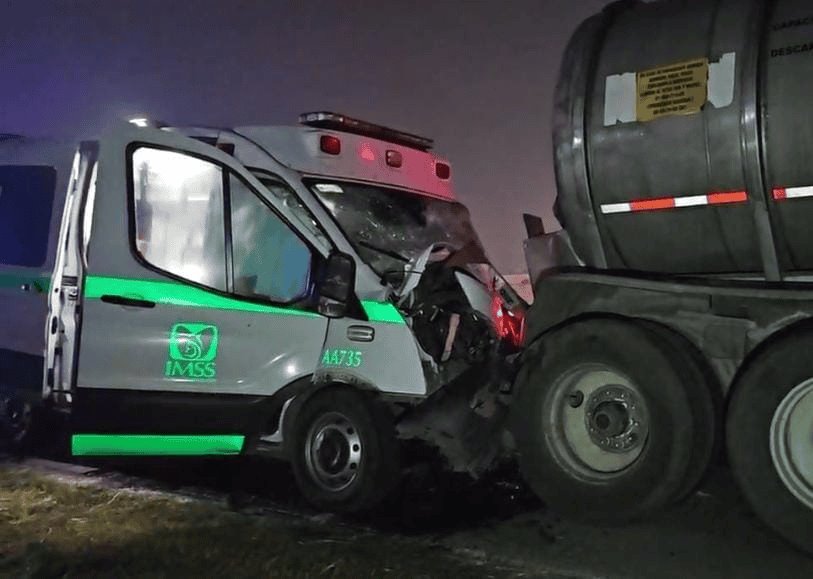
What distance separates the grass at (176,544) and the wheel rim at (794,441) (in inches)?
56.5

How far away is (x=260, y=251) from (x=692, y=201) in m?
2.58

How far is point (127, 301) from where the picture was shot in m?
5.19

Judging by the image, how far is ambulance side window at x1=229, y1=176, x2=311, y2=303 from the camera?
17.1 feet

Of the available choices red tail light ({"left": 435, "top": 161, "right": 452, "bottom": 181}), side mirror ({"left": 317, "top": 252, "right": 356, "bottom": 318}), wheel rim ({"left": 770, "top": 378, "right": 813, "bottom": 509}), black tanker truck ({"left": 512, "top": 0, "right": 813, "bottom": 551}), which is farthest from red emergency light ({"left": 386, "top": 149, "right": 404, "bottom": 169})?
wheel rim ({"left": 770, "top": 378, "right": 813, "bottom": 509})

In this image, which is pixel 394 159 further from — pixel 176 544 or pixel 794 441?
pixel 794 441

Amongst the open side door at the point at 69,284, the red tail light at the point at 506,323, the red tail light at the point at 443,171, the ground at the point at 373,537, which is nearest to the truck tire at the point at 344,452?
the ground at the point at 373,537

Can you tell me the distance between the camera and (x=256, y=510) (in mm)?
5070

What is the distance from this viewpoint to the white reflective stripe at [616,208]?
436cm

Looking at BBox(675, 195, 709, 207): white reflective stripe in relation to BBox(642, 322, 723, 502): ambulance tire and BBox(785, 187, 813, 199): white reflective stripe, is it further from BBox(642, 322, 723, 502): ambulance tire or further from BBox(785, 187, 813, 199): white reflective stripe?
BBox(642, 322, 723, 502): ambulance tire

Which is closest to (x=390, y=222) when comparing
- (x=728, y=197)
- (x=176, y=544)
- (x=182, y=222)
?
(x=182, y=222)

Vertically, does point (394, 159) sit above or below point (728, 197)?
above

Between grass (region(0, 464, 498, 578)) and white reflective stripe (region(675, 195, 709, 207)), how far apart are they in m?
2.02

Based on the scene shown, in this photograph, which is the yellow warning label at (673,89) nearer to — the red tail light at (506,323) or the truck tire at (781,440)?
the truck tire at (781,440)

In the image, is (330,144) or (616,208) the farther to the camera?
(330,144)
